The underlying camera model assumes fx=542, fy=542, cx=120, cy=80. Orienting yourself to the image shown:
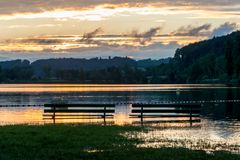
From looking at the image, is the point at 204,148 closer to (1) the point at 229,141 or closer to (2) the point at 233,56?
(1) the point at 229,141

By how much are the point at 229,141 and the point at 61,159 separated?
1173 centimetres

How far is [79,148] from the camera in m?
25.6

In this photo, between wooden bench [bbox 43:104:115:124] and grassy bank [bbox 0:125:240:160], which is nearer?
grassy bank [bbox 0:125:240:160]

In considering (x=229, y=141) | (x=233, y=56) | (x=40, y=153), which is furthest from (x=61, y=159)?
(x=233, y=56)

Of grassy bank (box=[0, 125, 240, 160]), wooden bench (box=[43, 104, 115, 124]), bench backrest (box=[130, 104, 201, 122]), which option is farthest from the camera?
wooden bench (box=[43, 104, 115, 124])

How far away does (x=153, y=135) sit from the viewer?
33.6 meters

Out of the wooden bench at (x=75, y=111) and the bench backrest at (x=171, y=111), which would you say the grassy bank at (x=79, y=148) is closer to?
the bench backrest at (x=171, y=111)

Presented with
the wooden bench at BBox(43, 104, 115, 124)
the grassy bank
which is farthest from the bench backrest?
the grassy bank

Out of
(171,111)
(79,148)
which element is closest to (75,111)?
(171,111)

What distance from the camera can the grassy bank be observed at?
22.6 meters

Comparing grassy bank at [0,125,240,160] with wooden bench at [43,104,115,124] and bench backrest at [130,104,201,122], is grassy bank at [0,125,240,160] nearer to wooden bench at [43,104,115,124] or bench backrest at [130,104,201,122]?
bench backrest at [130,104,201,122]

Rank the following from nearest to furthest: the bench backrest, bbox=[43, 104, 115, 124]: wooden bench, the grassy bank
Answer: the grassy bank → the bench backrest → bbox=[43, 104, 115, 124]: wooden bench

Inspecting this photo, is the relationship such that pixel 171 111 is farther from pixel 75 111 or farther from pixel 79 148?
pixel 79 148

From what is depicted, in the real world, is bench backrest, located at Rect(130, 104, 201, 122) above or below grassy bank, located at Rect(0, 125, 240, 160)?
above
